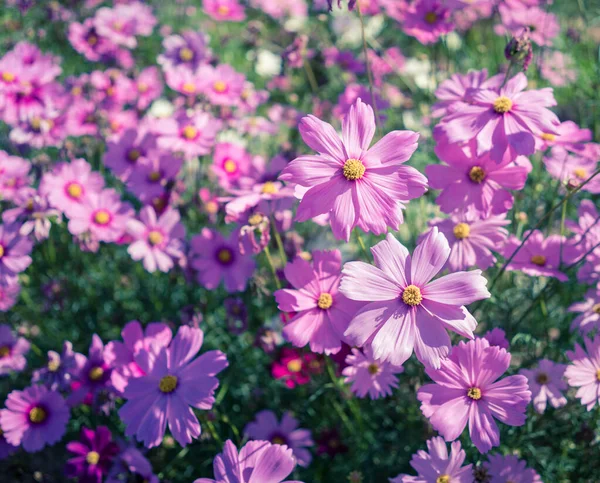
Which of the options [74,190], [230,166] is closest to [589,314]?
[230,166]

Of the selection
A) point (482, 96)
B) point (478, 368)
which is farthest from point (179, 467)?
point (482, 96)

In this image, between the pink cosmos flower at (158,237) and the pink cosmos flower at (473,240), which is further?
the pink cosmos flower at (158,237)

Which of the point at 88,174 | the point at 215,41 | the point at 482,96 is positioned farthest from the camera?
the point at 215,41

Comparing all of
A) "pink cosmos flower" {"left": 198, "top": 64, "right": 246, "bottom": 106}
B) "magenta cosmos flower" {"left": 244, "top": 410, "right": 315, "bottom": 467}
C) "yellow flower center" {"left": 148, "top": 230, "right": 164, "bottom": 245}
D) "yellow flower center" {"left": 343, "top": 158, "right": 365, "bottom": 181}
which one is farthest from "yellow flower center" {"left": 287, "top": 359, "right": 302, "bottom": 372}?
"pink cosmos flower" {"left": 198, "top": 64, "right": 246, "bottom": 106}

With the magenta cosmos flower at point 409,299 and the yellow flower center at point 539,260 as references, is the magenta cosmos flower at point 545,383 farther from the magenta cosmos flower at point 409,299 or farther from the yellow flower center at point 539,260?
the magenta cosmos flower at point 409,299

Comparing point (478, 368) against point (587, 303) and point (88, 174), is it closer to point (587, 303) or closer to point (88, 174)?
point (587, 303)

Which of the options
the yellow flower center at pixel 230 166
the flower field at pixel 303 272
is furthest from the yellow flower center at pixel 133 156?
the yellow flower center at pixel 230 166
